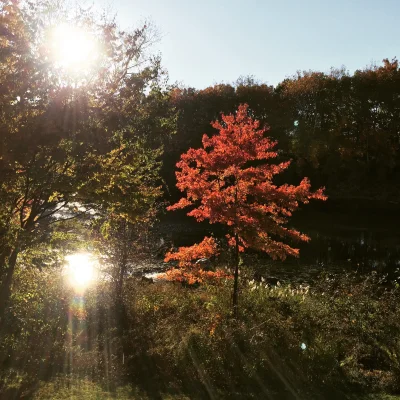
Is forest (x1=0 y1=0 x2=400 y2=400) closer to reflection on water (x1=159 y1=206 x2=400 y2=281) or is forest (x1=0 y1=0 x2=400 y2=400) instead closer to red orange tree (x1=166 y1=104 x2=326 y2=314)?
red orange tree (x1=166 y1=104 x2=326 y2=314)

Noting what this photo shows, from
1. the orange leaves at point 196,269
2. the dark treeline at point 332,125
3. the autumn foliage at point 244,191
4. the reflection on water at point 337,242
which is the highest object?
the dark treeline at point 332,125

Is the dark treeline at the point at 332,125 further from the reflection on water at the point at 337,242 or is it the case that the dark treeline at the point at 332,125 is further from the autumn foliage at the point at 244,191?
the autumn foliage at the point at 244,191

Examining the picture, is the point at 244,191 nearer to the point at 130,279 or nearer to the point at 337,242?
the point at 130,279

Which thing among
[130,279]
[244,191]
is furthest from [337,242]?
[244,191]

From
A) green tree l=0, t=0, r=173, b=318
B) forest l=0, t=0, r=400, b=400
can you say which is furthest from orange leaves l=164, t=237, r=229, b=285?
green tree l=0, t=0, r=173, b=318

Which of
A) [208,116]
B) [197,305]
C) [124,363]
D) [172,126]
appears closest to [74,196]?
[172,126]

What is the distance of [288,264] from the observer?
21.9 meters

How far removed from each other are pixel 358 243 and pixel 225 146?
20.7 meters

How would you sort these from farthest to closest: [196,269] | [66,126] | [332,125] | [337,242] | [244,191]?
[332,125] → [337,242] → [196,269] → [244,191] → [66,126]

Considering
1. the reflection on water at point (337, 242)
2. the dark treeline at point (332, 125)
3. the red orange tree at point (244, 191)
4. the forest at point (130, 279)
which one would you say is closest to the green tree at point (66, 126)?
the forest at point (130, 279)

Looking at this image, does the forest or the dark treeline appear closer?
the forest

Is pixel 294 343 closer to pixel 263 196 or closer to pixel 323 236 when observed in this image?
pixel 263 196

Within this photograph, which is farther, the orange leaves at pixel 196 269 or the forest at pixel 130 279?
the orange leaves at pixel 196 269

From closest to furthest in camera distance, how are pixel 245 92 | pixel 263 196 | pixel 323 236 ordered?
1. pixel 263 196
2. pixel 323 236
3. pixel 245 92
